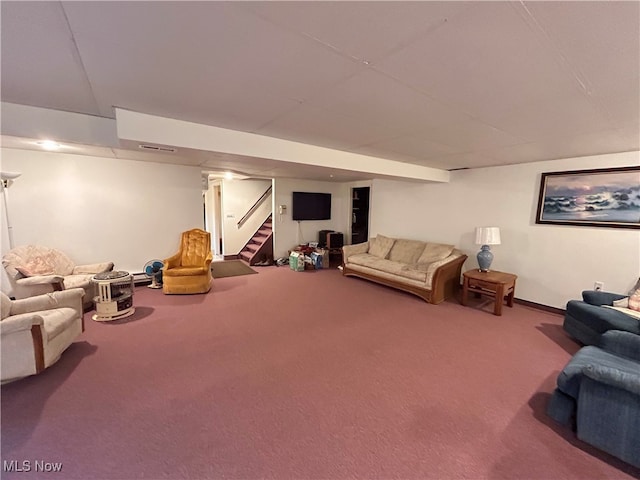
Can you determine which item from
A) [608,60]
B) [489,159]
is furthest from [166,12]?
[489,159]

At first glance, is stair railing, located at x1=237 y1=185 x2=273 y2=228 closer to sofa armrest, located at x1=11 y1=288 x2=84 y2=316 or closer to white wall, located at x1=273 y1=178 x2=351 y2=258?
white wall, located at x1=273 y1=178 x2=351 y2=258

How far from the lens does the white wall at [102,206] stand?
392 centimetres

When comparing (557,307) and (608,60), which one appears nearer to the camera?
(608,60)

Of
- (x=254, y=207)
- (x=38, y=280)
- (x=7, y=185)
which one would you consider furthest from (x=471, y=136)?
(x=254, y=207)

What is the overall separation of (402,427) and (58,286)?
4090 millimetres

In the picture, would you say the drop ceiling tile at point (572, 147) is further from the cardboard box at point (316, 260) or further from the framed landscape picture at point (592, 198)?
the cardboard box at point (316, 260)

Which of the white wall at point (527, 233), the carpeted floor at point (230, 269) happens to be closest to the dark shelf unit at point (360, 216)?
the white wall at point (527, 233)

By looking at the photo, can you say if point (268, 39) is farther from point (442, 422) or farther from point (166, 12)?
point (442, 422)

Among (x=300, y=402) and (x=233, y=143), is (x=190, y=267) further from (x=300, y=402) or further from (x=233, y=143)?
(x=300, y=402)

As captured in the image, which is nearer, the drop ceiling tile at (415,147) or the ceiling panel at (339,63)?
the ceiling panel at (339,63)

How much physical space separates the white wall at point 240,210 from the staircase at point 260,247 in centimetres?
17

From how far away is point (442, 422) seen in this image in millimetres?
1856

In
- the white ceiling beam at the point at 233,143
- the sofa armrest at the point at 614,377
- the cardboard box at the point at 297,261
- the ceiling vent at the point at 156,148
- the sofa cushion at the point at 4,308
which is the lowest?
the cardboard box at the point at 297,261

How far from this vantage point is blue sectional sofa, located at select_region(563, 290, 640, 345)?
2533 millimetres
